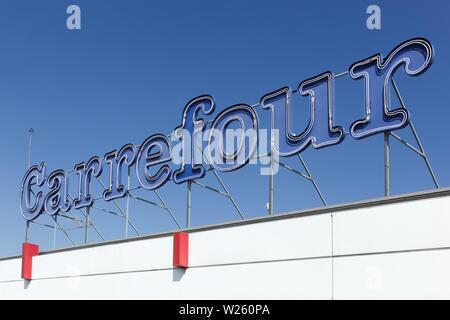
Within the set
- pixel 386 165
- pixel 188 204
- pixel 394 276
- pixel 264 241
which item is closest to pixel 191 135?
pixel 188 204

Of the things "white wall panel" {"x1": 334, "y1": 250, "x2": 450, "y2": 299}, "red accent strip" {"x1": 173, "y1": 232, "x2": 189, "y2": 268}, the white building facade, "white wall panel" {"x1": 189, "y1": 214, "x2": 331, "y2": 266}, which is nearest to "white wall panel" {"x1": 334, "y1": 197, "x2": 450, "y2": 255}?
the white building facade

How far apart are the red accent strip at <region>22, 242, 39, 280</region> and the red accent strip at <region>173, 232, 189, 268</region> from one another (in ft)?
28.3

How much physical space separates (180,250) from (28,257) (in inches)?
356

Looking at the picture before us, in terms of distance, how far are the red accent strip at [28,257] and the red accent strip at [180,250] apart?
8.62m

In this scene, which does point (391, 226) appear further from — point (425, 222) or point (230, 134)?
point (230, 134)

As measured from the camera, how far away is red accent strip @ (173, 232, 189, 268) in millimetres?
20141

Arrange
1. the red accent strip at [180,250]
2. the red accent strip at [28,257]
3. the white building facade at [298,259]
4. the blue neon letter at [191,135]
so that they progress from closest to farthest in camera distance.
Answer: the white building facade at [298,259]
the red accent strip at [180,250]
the blue neon letter at [191,135]
the red accent strip at [28,257]

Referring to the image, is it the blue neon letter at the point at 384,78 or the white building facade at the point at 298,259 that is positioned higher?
the blue neon letter at the point at 384,78

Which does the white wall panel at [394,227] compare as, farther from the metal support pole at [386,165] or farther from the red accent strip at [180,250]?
the red accent strip at [180,250]

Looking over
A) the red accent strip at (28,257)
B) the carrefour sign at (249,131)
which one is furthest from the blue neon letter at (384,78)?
the red accent strip at (28,257)

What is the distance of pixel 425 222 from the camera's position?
15094 millimetres

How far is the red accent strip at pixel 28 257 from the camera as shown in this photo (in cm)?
2642

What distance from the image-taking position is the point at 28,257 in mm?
26703
